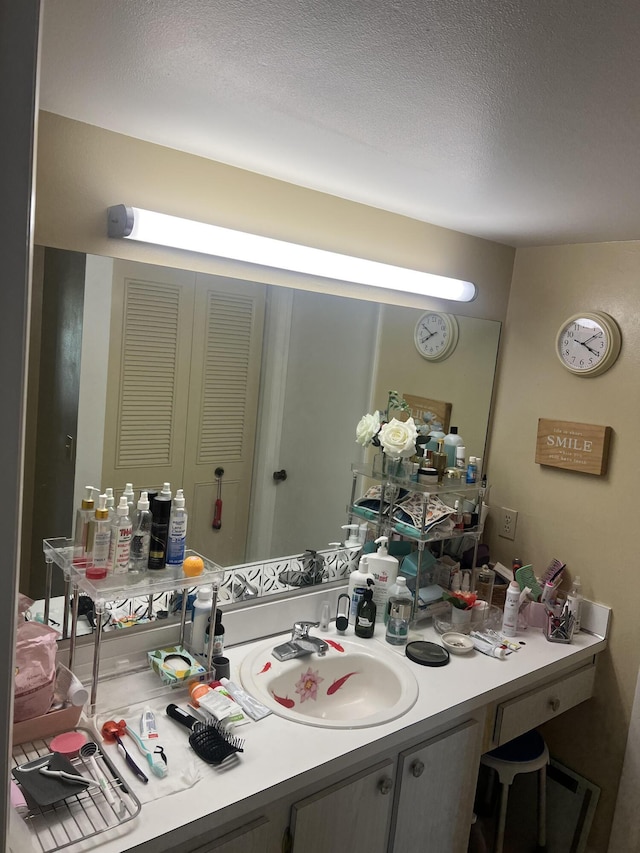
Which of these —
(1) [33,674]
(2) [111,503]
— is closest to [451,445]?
(2) [111,503]

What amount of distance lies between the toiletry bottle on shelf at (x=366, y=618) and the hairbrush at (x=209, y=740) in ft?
1.94

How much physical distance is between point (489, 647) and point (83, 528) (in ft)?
3.95

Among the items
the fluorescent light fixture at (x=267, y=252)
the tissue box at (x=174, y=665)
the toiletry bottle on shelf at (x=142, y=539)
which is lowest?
the tissue box at (x=174, y=665)

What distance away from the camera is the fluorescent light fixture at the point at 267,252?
1.44m

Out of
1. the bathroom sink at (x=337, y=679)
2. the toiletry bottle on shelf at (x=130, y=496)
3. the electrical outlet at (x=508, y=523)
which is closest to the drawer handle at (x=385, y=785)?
the bathroom sink at (x=337, y=679)

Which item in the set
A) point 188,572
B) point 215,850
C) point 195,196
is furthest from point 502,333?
point 215,850

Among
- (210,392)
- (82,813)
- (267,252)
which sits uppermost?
(267,252)

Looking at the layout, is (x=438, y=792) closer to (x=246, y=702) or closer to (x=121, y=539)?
(x=246, y=702)

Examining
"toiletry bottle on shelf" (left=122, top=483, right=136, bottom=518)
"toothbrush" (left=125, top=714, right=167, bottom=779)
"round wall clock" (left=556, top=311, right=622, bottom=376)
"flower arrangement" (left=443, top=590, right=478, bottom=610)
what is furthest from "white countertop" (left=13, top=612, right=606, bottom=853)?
"round wall clock" (left=556, top=311, right=622, bottom=376)

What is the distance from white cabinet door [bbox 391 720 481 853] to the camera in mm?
1517

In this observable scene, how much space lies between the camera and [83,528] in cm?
144

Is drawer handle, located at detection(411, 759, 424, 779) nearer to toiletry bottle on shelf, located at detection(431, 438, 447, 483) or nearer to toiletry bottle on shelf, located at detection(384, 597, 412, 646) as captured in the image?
toiletry bottle on shelf, located at detection(384, 597, 412, 646)

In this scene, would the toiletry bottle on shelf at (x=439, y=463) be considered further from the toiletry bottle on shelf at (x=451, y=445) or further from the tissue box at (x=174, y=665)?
the tissue box at (x=174, y=665)

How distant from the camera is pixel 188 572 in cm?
149
